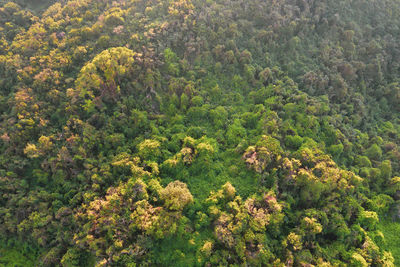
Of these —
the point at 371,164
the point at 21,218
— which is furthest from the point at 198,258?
the point at 371,164

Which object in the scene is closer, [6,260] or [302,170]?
[6,260]

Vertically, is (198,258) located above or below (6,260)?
above

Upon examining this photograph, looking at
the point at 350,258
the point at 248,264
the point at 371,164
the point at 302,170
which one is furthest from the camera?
the point at 371,164

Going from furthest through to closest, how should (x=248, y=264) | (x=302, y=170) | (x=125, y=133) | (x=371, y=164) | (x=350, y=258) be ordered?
1. (x=371, y=164)
2. (x=125, y=133)
3. (x=302, y=170)
4. (x=350, y=258)
5. (x=248, y=264)

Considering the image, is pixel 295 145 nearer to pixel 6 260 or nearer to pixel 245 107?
pixel 245 107

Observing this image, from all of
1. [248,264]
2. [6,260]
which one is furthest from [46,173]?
[248,264]

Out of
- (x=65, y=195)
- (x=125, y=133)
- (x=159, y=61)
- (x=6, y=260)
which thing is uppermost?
(x=159, y=61)
